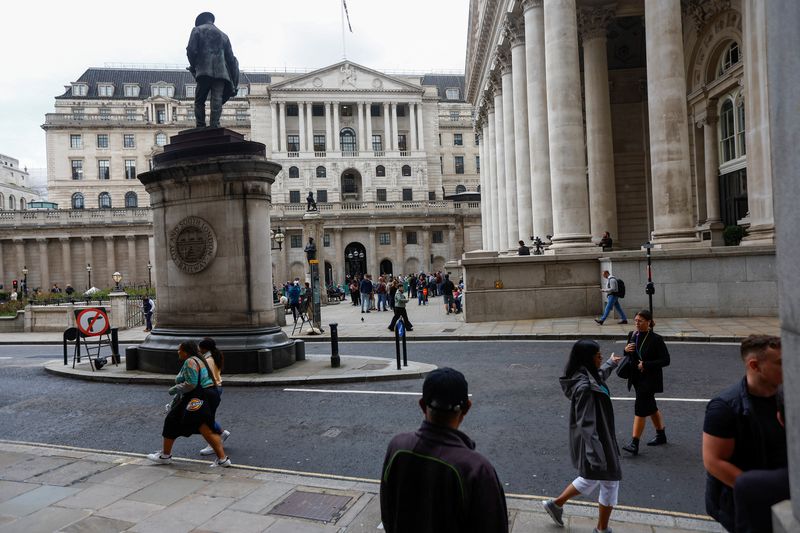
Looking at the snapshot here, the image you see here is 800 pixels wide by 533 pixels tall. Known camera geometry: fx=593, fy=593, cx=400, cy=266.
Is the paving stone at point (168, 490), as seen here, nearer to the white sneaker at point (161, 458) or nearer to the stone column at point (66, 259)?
the white sneaker at point (161, 458)

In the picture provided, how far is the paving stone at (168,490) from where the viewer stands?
6012mm

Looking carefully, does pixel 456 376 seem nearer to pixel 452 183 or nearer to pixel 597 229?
pixel 597 229

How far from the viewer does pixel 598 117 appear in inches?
1091

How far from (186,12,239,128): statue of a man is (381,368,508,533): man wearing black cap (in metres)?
11.9

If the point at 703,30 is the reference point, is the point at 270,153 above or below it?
above

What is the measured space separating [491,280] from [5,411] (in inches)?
599

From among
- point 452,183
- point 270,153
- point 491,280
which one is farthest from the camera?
point 452,183

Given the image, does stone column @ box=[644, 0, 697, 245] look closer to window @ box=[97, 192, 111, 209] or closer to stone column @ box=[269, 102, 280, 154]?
stone column @ box=[269, 102, 280, 154]

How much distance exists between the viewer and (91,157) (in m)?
81.6

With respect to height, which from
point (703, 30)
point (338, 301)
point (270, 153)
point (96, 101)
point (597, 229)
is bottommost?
point (338, 301)

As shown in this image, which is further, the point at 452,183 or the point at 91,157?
the point at 452,183

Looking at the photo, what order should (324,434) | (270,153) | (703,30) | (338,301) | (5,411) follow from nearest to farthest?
(324,434), (5,411), (703,30), (338,301), (270,153)

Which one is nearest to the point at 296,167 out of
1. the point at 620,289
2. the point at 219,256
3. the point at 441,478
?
the point at 620,289

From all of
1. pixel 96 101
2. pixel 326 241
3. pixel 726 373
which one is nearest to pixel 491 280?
pixel 726 373
